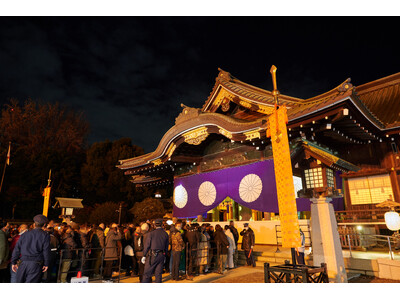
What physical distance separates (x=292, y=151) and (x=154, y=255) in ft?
22.2

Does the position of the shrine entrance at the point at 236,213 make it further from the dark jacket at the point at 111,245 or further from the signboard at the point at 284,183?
the dark jacket at the point at 111,245

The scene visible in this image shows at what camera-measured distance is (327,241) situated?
6051mm

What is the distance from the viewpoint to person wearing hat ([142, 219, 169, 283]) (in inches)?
247

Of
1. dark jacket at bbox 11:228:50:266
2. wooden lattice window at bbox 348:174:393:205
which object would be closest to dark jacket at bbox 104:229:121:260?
dark jacket at bbox 11:228:50:266

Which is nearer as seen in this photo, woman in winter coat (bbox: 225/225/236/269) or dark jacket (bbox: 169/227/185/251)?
dark jacket (bbox: 169/227/185/251)

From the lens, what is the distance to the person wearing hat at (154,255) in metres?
6.27

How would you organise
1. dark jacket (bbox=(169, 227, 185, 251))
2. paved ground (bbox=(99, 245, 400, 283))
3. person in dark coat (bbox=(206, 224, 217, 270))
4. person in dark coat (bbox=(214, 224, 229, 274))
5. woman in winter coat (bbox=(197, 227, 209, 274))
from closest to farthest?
1. paved ground (bbox=(99, 245, 400, 283))
2. dark jacket (bbox=(169, 227, 185, 251))
3. woman in winter coat (bbox=(197, 227, 209, 274))
4. person in dark coat (bbox=(214, 224, 229, 274))
5. person in dark coat (bbox=(206, 224, 217, 270))

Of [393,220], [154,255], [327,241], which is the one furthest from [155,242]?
[393,220]

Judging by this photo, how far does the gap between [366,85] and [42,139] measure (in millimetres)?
33343

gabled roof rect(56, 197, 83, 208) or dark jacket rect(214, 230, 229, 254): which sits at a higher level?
gabled roof rect(56, 197, 83, 208)

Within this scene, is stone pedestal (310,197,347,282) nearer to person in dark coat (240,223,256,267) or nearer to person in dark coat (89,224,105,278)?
person in dark coat (240,223,256,267)

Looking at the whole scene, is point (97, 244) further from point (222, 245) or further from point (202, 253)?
point (222, 245)

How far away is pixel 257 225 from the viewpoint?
11141 mm

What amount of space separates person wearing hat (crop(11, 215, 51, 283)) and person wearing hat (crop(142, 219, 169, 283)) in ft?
7.04
